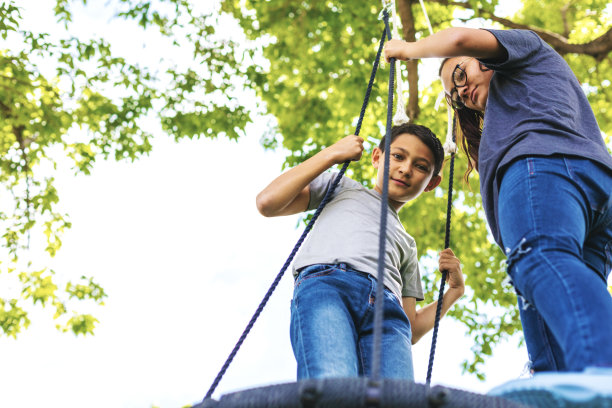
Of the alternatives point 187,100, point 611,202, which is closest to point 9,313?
point 187,100

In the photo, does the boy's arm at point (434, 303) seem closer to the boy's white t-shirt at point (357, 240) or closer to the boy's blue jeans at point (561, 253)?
the boy's white t-shirt at point (357, 240)

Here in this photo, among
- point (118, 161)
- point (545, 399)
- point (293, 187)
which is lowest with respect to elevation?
point (545, 399)

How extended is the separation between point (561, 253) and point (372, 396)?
0.57m

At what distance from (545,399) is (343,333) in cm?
68

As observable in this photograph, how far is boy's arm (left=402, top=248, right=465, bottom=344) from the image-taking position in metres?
2.11

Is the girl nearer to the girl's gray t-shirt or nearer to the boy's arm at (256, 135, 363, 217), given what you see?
the girl's gray t-shirt

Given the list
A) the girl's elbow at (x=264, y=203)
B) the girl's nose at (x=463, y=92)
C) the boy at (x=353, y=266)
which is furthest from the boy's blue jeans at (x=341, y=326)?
the girl's nose at (x=463, y=92)

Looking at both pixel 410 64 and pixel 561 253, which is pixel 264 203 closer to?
pixel 561 253

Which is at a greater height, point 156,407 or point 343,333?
point 156,407

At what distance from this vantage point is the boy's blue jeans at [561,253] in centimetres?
108

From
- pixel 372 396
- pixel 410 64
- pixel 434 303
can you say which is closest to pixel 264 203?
pixel 434 303

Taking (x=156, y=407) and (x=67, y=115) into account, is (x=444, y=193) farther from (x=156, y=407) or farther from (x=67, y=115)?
(x=156, y=407)

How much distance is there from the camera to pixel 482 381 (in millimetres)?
5426

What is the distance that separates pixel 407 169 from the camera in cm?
206
